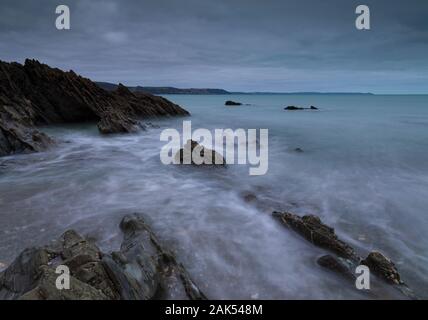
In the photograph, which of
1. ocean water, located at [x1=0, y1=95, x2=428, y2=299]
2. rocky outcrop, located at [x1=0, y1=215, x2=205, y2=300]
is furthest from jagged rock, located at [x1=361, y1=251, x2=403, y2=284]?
rocky outcrop, located at [x1=0, y1=215, x2=205, y2=300]

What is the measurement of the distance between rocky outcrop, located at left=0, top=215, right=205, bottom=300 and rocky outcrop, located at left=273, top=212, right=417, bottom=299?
2580 mm

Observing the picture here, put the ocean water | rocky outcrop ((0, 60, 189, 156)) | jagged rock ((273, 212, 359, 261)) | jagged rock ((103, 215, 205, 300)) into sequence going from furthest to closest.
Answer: rocky outcrop ((0, 60, 189, 156)) < jagged rock ((273, 212, 359, 261)) < the ocean water < jagged rock ((103, 215, 205, 300))

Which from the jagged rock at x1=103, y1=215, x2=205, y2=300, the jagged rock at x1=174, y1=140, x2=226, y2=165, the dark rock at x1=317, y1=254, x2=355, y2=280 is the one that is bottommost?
the dark rock at x1=317, y1=254, x2=355, y2=280

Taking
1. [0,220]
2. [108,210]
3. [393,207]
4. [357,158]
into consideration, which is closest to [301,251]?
[393,207]

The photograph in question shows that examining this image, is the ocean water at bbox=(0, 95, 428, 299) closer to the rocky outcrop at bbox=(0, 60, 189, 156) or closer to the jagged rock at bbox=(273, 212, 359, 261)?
the jagged rock at bbox=(273, 212, 359, 261)

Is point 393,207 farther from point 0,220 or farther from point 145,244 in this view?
point 0,220

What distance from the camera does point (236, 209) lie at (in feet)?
27.3

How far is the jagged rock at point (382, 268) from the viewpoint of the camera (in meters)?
5.18

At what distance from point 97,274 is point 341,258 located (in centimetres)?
433

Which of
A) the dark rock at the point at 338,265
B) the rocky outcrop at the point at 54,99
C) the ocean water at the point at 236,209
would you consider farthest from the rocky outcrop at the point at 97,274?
the rocky outcrop at the point at 54,99

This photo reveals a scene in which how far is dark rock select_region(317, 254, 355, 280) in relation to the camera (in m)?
5.31

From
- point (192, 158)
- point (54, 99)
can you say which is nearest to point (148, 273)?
point (192, 158)
